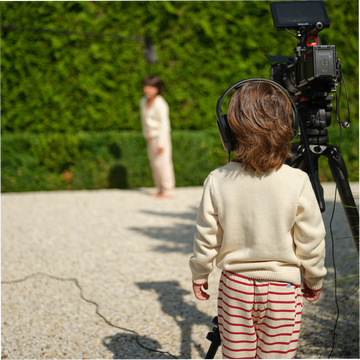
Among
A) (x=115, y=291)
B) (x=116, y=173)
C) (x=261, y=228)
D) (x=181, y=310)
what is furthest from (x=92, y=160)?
(x=261, y=228)

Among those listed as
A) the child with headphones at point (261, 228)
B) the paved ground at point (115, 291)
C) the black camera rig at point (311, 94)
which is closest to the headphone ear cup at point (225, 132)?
the child with headphones at point (261, 228)

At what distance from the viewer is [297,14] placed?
2.06 meters

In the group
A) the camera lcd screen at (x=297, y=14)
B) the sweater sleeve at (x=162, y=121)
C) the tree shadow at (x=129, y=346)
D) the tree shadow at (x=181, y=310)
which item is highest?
the camera lcd screen at (x=297, y=14)

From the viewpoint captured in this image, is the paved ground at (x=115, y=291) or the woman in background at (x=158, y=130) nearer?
the paved ground at (x=115, y=291)

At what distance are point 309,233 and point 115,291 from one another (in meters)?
1.95

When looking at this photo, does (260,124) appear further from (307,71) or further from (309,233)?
(307,71)

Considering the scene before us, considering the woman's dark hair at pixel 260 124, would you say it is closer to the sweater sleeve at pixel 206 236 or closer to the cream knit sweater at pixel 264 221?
the cream knit sweater at pixel 264 221

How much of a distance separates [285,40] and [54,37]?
4.27 meters

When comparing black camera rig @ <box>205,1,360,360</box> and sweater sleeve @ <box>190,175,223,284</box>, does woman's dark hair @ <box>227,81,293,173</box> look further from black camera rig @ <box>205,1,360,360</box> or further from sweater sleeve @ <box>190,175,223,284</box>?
black camera rig @ <box>205,1,360,360</box>

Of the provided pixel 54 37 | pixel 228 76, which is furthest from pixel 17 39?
pixel 228 76

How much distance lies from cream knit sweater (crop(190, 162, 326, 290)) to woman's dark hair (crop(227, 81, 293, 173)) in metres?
0.07

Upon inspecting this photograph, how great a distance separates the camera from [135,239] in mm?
4336

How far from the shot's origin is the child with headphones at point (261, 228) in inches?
55.8

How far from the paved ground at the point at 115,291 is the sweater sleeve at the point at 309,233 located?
756 millimetres
